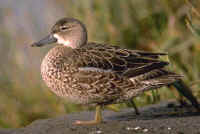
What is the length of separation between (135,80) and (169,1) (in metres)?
3.74

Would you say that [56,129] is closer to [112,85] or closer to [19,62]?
[112,85]

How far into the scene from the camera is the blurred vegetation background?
29.1ft

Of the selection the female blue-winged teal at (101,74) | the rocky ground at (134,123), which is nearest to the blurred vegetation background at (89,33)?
the rocky ground at (134,123)

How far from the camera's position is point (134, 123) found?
19.0 feet

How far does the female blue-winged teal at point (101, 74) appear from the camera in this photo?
20.6 feet

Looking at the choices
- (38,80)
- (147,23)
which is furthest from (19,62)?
(147,23)

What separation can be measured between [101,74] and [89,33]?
333 cm

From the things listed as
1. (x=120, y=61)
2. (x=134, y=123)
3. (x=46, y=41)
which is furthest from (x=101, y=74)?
(x=46, y=41)

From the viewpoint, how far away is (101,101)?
632 cm

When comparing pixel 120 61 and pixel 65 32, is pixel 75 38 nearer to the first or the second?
pixel 65 32

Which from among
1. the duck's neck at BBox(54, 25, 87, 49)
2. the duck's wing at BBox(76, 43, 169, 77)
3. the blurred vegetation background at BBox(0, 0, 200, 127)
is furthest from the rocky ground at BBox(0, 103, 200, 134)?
the blurred vegetation background at BBox(0, 0, 200, 127)

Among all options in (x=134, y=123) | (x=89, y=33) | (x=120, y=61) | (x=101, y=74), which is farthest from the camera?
(x=89, y=33)

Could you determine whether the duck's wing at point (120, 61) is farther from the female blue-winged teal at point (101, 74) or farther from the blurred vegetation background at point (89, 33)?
the blurred vegetation background at point (89, 33)

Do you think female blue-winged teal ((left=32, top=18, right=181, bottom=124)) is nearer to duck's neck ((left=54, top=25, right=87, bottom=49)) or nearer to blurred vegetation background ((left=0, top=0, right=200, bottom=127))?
duck's neck ((left=54, top=25, right=87, bottom=49))
